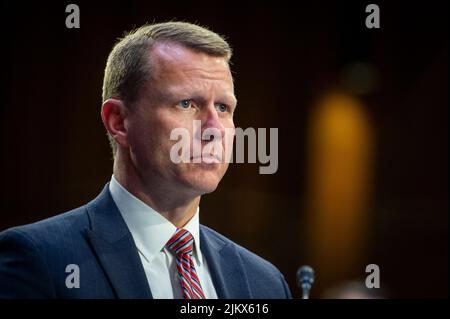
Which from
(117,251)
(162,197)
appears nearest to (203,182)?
(162,197)

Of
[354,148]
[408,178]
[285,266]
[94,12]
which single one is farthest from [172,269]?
[408,178]

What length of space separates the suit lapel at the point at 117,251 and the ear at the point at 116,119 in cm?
16

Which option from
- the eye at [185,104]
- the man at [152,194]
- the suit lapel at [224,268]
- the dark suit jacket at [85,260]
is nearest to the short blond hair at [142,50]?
the man at [152,194]

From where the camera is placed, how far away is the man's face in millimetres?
1491

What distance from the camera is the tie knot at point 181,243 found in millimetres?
1524

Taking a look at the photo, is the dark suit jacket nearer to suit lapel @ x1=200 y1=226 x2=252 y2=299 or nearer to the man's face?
suit lapel @ x1=200 y1=226 x2=252 y2=299

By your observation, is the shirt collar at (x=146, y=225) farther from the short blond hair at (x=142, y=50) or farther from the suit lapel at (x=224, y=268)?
the short blond hair at (x=142, y=50)

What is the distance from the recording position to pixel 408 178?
3.31 meters

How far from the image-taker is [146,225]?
152 cm

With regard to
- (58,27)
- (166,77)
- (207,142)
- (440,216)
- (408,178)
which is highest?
(58,27)

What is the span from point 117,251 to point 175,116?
339 mm

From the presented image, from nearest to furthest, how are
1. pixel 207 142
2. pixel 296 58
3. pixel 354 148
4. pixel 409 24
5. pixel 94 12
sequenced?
pixel 207 142 < pixel 94 12 < pixel 296 58 < pixel 409 24 < pixel 354 148

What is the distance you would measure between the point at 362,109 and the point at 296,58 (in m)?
0.59

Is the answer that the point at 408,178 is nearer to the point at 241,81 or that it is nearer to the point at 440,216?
the point at 440,216
